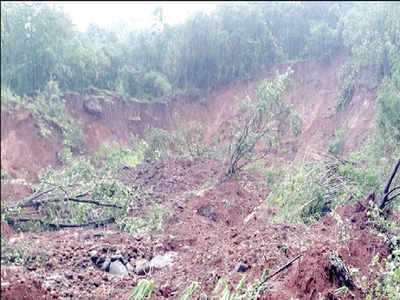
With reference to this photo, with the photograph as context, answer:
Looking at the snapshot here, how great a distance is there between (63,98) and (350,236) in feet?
43.5

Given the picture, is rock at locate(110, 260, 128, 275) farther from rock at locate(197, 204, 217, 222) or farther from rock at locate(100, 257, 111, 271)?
rock at locate(197, 204, 217, 222)

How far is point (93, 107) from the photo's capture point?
691 inches

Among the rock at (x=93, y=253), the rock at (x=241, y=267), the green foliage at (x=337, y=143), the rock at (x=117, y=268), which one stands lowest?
the rock at (x=117, y=268)

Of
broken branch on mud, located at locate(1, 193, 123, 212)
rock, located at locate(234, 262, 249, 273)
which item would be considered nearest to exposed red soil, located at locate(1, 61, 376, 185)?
broken branch on mud, located at locate(1, 193, 123, 212)

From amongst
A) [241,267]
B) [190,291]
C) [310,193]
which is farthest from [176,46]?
[190,291]

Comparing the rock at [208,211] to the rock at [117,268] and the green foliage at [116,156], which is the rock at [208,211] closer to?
the rock at [117,268]

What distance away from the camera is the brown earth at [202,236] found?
534 centimetres

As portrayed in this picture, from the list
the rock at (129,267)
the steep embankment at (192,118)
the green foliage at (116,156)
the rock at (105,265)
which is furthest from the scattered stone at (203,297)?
the green foliage at (116,156)

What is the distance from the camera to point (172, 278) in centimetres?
596

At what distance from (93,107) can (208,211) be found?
30.4ft

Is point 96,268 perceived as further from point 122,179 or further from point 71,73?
point 71,73

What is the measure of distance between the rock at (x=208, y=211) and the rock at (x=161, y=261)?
2.15m

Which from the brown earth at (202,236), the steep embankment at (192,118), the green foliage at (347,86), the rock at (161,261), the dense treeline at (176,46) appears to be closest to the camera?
the brown earth at (202,236)

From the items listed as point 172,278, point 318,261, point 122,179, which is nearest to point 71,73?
point 122,179
